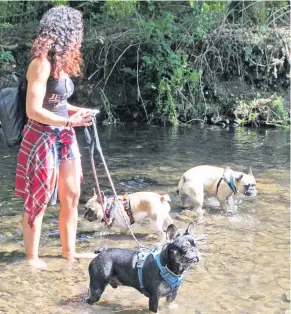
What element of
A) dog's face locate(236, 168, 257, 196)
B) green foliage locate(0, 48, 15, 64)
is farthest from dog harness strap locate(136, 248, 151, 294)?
green foliage locate(0, 48, 15, 64)

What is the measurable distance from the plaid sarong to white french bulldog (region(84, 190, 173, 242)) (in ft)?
3.41

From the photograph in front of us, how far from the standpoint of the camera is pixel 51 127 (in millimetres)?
4422

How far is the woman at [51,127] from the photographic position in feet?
13.8

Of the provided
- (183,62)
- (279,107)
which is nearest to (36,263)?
(279,107)

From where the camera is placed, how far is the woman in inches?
165

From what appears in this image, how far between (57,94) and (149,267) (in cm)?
156

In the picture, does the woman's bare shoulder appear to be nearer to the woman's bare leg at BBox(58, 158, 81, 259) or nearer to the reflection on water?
the woman's bare leg at BBox(58, 158, 81, 259)

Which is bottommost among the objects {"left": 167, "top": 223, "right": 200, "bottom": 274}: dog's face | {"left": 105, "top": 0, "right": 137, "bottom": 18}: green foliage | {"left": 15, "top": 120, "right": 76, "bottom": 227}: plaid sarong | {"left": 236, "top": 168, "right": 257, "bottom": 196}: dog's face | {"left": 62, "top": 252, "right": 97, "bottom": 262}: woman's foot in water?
{"left": 62, "top": 252, "right": 97, "bottom": 262}: woman's foot in water

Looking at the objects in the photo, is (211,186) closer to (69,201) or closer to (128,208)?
(128,208)

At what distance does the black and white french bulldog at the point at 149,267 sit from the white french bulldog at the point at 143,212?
4.88 feet

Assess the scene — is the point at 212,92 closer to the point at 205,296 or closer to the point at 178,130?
the point at 178,130

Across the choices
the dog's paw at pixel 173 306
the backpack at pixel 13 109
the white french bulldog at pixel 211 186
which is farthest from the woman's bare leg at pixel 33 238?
the white french bulldog at pixel 211 186

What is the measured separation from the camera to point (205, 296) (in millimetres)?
4230

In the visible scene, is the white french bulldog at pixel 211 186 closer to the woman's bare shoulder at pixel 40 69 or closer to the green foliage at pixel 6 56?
the woman's bare shoulder at pixel 40 69
